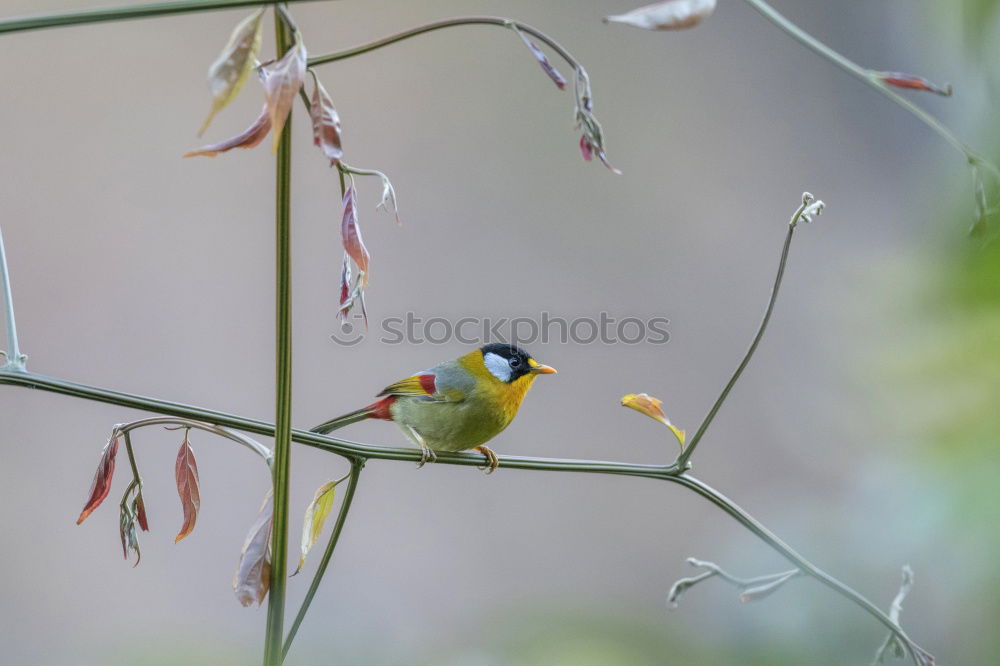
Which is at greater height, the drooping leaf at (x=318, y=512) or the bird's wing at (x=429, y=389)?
the drooping leaf at (x=318, y=512)

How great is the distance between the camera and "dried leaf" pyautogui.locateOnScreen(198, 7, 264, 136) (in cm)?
61

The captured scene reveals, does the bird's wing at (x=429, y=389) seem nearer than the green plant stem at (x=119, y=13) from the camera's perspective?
No

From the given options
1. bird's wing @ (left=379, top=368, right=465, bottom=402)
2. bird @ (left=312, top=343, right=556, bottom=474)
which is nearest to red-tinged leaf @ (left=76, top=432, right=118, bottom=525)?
bird @ (left=312, top=343, right=556, bottom=474)

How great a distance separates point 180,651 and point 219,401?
2.99 metres

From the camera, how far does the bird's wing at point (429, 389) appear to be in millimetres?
1824

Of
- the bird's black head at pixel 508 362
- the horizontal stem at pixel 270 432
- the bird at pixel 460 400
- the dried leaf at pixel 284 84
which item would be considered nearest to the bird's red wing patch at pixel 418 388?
the bird at pixel 460 400

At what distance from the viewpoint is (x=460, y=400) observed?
193 centimetres

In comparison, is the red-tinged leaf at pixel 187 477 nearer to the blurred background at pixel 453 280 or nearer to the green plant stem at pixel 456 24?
the green plant stem at pixel 456 24

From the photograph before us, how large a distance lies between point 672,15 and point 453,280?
3370 mm

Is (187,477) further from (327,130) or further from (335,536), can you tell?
(327,130)

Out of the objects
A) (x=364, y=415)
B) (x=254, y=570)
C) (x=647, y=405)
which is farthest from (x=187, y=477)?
(x=364, y=415)

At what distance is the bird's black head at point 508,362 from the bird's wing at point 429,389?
171 millimetres

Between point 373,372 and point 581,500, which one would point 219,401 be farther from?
point 581,500

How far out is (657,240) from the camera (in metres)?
4.33
